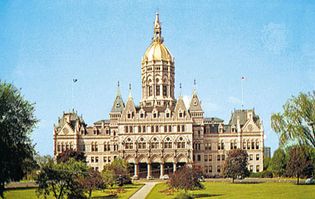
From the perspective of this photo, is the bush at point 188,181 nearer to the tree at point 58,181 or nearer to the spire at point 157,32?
the tree at point 58,181

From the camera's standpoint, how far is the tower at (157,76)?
96062 millimetres

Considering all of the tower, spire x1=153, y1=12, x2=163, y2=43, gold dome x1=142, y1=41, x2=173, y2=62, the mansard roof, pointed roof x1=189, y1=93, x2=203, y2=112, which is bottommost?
the mansard roof

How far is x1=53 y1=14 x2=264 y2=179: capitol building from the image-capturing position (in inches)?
3423

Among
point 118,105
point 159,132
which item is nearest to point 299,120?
point 159,132

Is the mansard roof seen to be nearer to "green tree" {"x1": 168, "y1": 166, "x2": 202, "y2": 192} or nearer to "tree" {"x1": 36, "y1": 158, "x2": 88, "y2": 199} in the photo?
"green tree" {"x1": 168, "y1": 166, "x2": 202, "y2": 192}

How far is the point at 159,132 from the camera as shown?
8712 cm

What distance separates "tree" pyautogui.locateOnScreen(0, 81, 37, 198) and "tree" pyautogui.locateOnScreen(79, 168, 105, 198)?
539 cm

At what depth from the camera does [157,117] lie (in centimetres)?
8756

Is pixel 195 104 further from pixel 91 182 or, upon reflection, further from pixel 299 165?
pixel 91 182

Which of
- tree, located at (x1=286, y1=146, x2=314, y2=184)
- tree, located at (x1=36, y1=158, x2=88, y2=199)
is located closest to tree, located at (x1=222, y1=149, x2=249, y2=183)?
tree, located at (x1=286, y1=146, x2=314, y2=184)

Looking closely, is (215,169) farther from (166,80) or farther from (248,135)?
(166,80)

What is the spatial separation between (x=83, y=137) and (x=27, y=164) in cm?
5260

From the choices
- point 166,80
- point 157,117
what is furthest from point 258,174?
point 166,80

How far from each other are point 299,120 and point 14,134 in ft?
84.5
